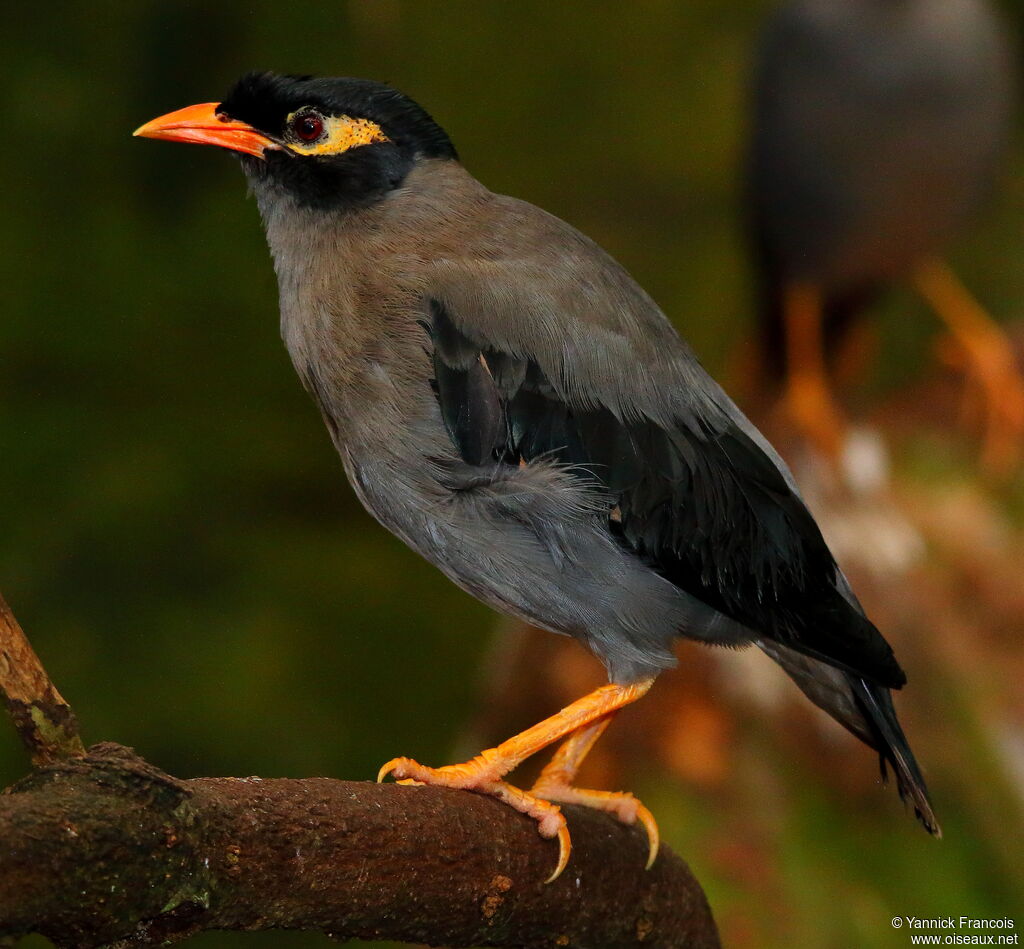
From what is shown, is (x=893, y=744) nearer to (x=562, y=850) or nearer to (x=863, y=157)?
(x=562, y=850)

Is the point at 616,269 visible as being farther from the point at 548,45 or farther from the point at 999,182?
the point at 999,182

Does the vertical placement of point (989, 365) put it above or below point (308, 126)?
below

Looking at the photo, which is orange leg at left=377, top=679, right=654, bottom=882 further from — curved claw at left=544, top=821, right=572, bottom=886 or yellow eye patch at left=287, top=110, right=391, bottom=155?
yellow eye patch at left=287, top=110, right=391, bottom=155

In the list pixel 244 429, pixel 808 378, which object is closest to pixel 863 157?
pixel 808 378

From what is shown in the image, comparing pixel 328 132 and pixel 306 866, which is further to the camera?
pixel 328 132

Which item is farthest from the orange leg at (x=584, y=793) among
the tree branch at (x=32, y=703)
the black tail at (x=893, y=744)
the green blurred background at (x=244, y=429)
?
the green blurred background at (x=244, y=429)

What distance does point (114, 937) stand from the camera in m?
1.56

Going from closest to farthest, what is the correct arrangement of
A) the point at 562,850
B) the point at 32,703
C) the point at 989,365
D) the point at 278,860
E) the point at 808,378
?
the point at 32,703 < the point at 278,860 < the point at 562,850 < the point at 808,378 < the point at 989,365

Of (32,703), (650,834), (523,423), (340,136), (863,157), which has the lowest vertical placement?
(650,834)

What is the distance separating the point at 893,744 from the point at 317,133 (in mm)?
1480

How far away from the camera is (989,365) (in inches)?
184

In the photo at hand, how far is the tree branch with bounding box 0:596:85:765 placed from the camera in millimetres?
1522

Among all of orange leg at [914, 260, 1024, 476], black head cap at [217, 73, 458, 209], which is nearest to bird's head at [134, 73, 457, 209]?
black head cap at [217, 73, 458, 209]

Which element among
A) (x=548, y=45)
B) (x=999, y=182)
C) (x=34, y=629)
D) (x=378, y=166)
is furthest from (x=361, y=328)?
(x=999, y=182)
